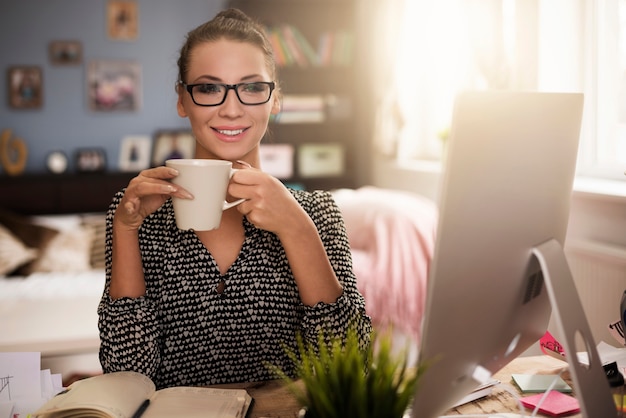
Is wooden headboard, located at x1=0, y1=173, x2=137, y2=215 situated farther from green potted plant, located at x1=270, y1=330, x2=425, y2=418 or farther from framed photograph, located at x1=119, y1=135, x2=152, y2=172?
green potted plant, located at x1=270, y1=330, x2=425, y2=418

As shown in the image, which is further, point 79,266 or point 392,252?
point 79,266

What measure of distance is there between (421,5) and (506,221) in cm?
317

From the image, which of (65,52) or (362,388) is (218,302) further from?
(65,52)

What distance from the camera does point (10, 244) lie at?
315cm

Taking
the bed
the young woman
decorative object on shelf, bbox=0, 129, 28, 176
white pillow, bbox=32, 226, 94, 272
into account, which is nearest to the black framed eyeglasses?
the young woman

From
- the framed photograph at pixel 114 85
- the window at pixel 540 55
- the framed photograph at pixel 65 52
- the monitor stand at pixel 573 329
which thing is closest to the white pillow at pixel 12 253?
the framed photograph at pixel 114 85

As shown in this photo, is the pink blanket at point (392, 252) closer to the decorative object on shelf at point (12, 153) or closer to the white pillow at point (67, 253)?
the white pillow at point (67, 253)

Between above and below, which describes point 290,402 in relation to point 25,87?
below

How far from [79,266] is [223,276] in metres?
2.26

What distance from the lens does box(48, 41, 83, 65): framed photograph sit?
13.0 ft

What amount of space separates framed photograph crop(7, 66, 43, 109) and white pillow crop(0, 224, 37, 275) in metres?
1.08

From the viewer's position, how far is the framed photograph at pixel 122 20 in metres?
4.04

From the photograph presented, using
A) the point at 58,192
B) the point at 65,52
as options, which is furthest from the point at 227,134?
the point at 65,52

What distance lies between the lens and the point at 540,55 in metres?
2.25
